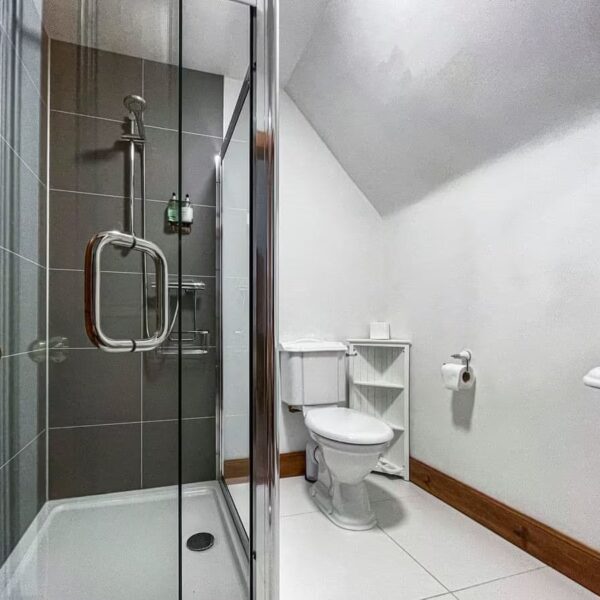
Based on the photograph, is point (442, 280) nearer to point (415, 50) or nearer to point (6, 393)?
point (415, 50)

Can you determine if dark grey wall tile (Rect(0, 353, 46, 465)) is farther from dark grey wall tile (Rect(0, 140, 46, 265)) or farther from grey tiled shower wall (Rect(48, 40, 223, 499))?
dark grey wall tile (Rect(0, 140, 46, 265))

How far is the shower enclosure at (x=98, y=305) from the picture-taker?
960mm

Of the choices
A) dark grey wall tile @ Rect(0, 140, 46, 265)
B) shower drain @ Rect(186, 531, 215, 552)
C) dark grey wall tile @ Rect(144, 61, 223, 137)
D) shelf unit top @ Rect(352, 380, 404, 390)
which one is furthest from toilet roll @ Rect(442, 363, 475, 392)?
dark grey wall tile @ Rect(0, 140, 46, 265)

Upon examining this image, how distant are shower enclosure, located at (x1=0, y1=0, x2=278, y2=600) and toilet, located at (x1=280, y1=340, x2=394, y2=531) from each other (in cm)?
75

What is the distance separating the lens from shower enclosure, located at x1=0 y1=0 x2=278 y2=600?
3.15 ft

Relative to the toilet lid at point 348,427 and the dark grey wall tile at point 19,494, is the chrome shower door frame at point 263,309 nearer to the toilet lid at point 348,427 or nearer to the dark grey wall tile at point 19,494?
the dark grey wall tile at point 19,494

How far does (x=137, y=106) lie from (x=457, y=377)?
1.70 meters

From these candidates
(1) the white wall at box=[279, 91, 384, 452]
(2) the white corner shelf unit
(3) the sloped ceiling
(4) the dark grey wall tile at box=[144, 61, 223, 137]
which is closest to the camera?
(4) the dark grey wall tile at box=[144, 61, 223, 137]

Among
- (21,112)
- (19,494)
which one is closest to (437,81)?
(21,112)

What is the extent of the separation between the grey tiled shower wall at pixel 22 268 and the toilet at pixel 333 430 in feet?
3.86

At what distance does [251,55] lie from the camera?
47.3 inches

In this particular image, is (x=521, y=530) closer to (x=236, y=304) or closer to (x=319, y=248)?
(x=236, y=304)

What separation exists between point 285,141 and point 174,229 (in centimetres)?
174

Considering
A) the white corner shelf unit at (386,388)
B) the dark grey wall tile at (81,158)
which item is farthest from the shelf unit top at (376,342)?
the dark grey wall tile at (81,158)
